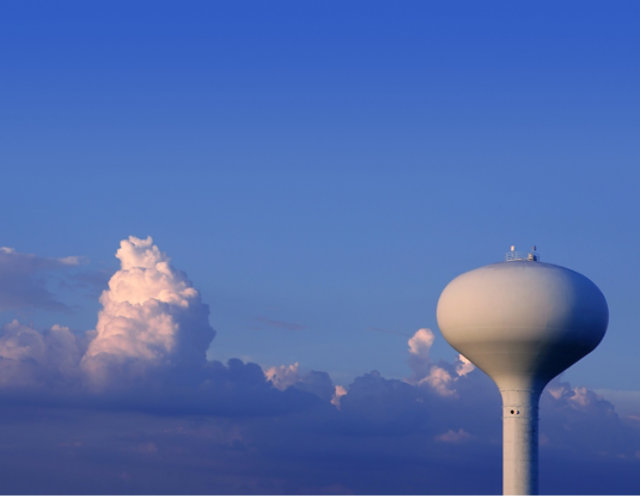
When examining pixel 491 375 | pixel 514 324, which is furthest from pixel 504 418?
pixel 514 324

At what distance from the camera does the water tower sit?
5872 cm

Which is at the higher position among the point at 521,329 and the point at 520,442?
the point at 521,329

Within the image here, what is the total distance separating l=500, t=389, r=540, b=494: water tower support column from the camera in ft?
201

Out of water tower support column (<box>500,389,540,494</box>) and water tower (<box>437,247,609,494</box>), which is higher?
water tower (<box>437,247,609,494</box>)

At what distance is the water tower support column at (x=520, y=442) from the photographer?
61.4 meters

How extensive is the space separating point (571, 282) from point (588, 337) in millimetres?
2902

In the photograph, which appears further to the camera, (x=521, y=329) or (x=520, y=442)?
(x=520, y=442)

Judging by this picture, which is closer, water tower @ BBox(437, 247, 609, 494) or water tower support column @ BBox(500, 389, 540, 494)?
water tower @ BBox(437, 247, 609, 494)

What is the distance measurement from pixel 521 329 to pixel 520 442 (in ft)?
22.7

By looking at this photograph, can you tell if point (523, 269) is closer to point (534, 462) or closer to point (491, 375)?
point (491, 375)

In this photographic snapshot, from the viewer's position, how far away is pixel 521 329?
58.7m

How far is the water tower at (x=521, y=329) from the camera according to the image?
193 feet

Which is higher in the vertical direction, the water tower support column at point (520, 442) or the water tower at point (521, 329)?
the water tower at point (521, 329)

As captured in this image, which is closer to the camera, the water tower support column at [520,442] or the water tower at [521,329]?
the water tower at [521,329]
